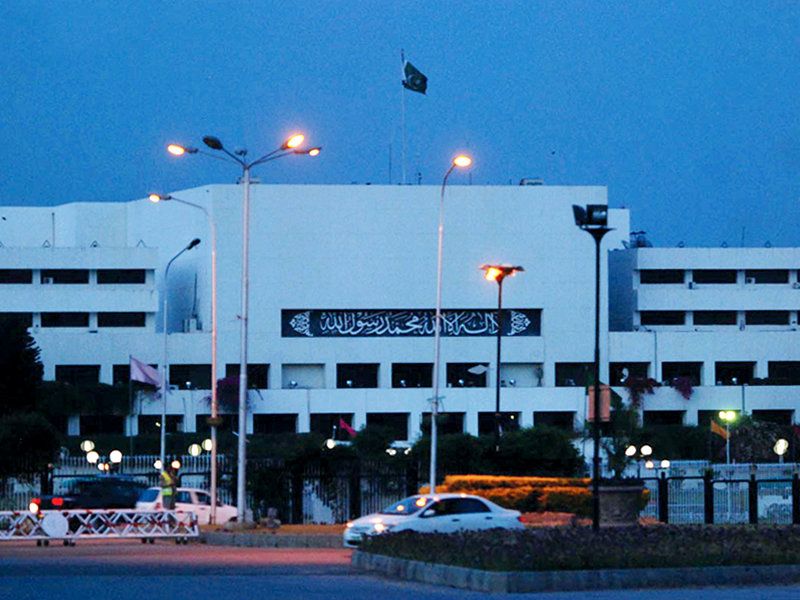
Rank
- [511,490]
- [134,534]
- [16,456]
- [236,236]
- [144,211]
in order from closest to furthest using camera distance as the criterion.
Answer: [134,534] < [511,490] < [16,456] < [236,236] < [144,211]

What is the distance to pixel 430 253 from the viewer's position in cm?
8488

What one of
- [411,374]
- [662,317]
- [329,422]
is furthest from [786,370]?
[329,422]

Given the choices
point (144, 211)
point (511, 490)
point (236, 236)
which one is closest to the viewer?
point (511, 490)

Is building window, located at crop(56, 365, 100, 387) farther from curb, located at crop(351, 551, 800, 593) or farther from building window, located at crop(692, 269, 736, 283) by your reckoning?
curb, located at crop(351, 551, 800, 593)

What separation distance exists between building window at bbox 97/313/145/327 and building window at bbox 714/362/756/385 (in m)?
35.2

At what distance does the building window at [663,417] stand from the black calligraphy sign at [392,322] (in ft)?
29.2

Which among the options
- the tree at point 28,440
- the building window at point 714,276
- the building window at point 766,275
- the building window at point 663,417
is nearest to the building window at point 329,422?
the building window at point 663,417

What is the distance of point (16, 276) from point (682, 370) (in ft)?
133

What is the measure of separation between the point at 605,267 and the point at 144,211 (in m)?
29.1

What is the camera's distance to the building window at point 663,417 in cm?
8606

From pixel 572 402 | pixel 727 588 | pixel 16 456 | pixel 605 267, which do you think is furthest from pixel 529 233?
pixel 727 588

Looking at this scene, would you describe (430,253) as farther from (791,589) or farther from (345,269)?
(791,589)

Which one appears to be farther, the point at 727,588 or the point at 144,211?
the point at 144,211

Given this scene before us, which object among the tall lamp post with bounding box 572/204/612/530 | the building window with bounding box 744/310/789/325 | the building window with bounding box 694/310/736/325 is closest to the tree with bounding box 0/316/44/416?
the building window with bounding box 694/310/736/325
